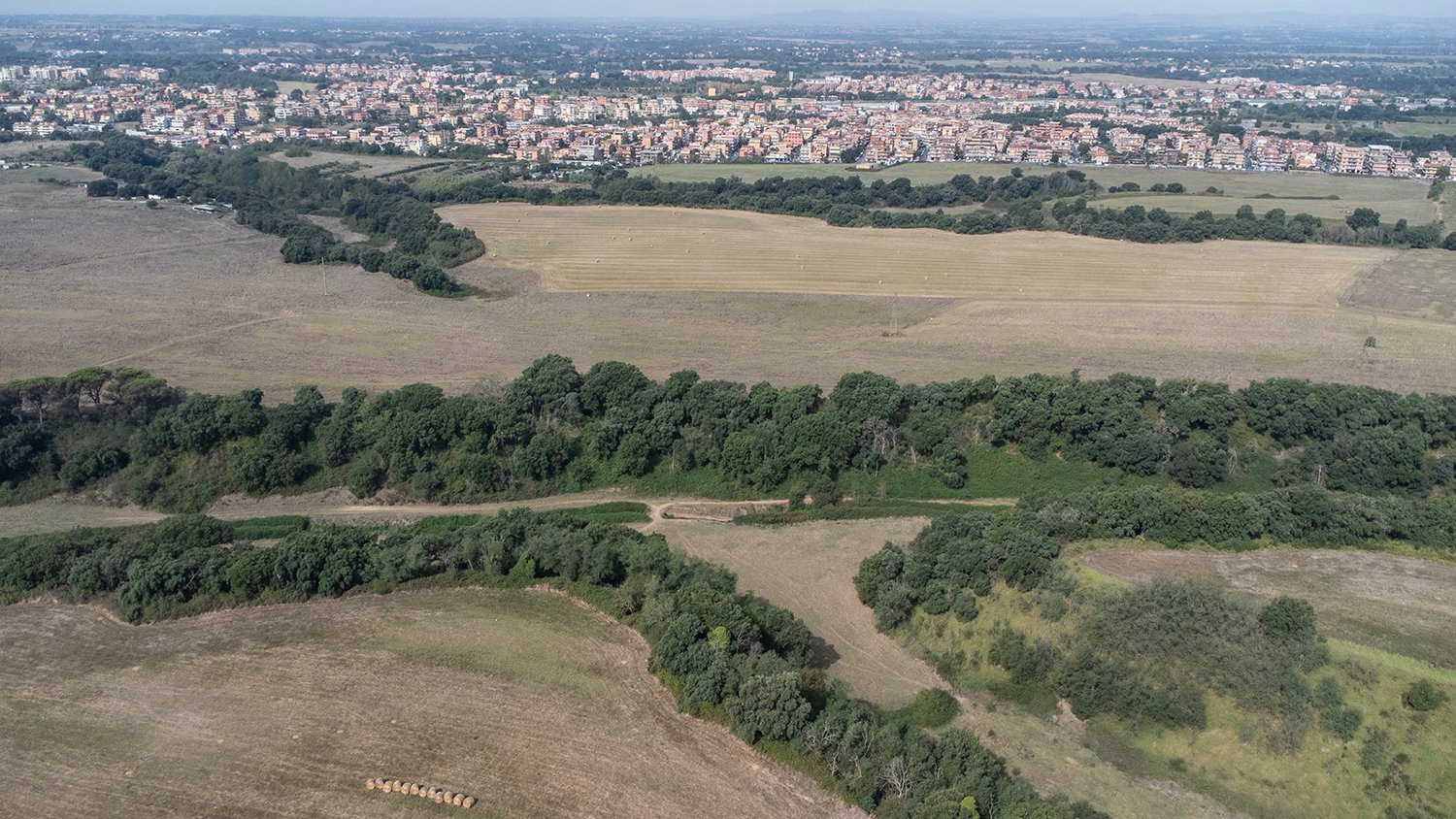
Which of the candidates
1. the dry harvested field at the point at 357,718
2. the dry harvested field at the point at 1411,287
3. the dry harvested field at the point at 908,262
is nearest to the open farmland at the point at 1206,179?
the dry harvested field at the point at 1411,287

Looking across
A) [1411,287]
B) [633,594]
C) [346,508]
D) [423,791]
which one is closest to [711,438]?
[633,594]


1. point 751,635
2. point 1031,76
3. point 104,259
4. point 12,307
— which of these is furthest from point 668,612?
point 1031,76

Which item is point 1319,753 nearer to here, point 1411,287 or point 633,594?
point 633,594

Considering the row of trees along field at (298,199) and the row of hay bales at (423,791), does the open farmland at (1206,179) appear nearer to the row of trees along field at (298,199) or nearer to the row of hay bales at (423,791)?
the row of trees along field at (298,199)

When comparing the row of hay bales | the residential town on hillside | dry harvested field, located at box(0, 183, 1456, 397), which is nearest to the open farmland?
the residential town on hillside

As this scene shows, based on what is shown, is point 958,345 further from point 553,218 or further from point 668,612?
point 553,218
